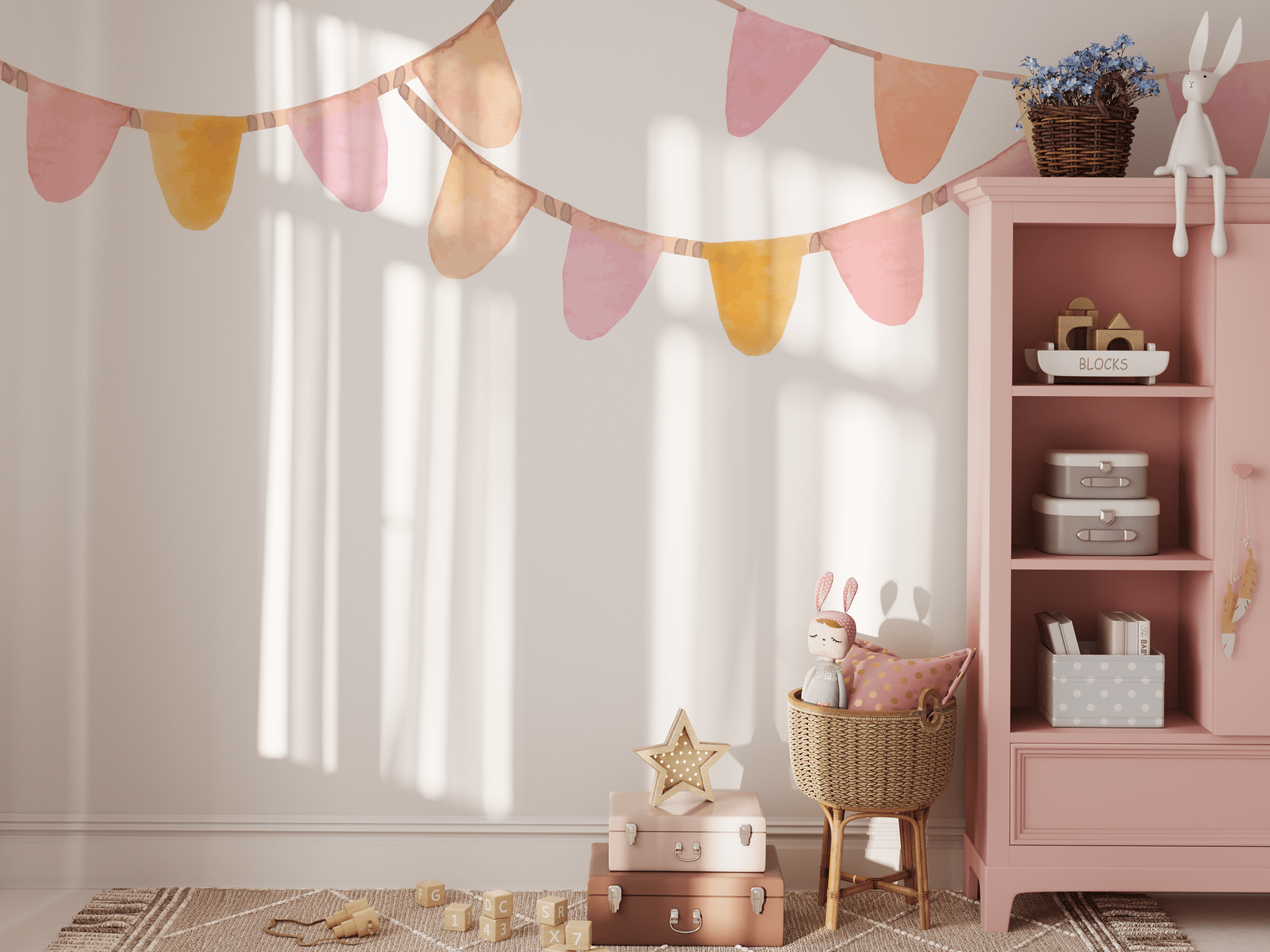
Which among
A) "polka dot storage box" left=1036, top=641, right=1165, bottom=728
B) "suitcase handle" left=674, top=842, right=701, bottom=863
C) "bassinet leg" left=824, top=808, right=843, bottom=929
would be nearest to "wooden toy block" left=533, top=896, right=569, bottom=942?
"suitcase handle" left=674, top=842, right=701, bottom=863

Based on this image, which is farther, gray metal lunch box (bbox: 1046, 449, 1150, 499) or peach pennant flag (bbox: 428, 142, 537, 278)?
peach pennant flag (bbox: 428, 142, 537, 278)

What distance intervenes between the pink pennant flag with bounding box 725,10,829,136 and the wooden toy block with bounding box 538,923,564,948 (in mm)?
1768

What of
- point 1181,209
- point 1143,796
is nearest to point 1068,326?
point 1181,209

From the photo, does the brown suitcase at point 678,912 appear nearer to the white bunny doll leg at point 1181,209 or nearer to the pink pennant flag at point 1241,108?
the white bunny doll leg at point 1181,209

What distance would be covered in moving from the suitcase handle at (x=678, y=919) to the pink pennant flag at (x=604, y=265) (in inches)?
50.9

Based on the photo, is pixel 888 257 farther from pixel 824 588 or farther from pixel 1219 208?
pixel 824 588

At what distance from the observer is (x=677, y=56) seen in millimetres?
2387

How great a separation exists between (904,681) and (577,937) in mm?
835

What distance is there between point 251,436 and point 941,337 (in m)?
1.62

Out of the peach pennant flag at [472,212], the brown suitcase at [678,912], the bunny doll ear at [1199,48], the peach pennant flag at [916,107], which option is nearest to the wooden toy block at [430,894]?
the brown suitcase at [678,912]

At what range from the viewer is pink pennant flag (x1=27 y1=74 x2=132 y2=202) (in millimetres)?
2387

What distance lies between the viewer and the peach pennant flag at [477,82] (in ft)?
7.81

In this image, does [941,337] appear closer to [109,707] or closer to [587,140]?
[587,140]

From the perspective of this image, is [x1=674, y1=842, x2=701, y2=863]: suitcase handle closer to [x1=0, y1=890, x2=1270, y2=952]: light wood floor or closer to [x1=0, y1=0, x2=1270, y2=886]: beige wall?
[x1=0, y1=0, x2=1270, y2=886]: beige wall
